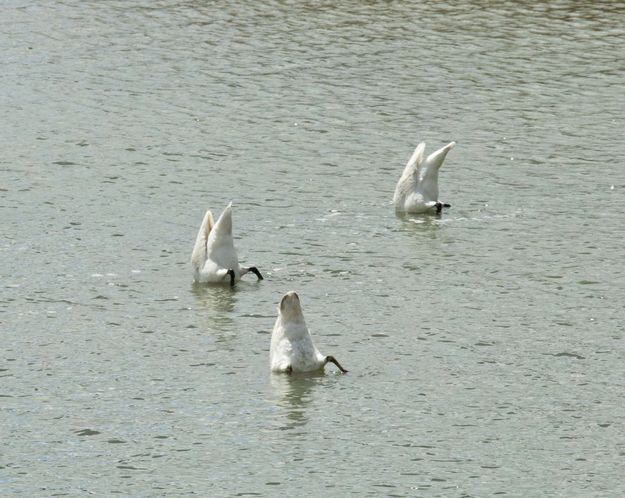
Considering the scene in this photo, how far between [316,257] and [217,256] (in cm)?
144

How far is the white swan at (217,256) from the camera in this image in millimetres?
16250

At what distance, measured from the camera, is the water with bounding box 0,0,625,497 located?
39.4 feet

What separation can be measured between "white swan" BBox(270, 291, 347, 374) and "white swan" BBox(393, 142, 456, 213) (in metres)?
5.88

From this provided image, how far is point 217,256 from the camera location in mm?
16359

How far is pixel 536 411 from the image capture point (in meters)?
12.8

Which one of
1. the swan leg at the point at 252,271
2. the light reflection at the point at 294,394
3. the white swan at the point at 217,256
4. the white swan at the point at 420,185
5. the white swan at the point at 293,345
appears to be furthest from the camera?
the white swan at the point at 420,185

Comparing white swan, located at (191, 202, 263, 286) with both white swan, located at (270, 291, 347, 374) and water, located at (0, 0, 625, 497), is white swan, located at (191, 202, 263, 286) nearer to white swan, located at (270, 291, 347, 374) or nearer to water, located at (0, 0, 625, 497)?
water, located at (0, 0, 625, 497)

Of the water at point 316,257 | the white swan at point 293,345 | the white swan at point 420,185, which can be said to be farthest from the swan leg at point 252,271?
the white swan at point 420,185

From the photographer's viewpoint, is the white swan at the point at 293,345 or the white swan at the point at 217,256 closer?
the white swan at the point at 293,345

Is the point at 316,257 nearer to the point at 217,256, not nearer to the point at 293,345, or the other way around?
the point at 217,256

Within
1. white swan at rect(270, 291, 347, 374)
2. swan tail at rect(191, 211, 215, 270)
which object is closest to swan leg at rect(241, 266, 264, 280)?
swan tail at rect(191, 211, 215, 270)

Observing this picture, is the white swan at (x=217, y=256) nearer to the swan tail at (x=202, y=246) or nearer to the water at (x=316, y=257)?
the swan tail at (x=202, y=246)

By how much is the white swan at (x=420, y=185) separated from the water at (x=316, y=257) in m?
0.26

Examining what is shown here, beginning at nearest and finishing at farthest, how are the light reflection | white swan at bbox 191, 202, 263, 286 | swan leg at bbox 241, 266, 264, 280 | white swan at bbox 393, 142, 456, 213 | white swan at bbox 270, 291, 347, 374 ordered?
the light reflection < white swan at bbox 270, 291, 347, 374 < white swan at bbox 191, 202, 263, 286 < swan leg at bbox 241, 266, 264, 280 < white swan at bbox 393, 142, 456, 213
